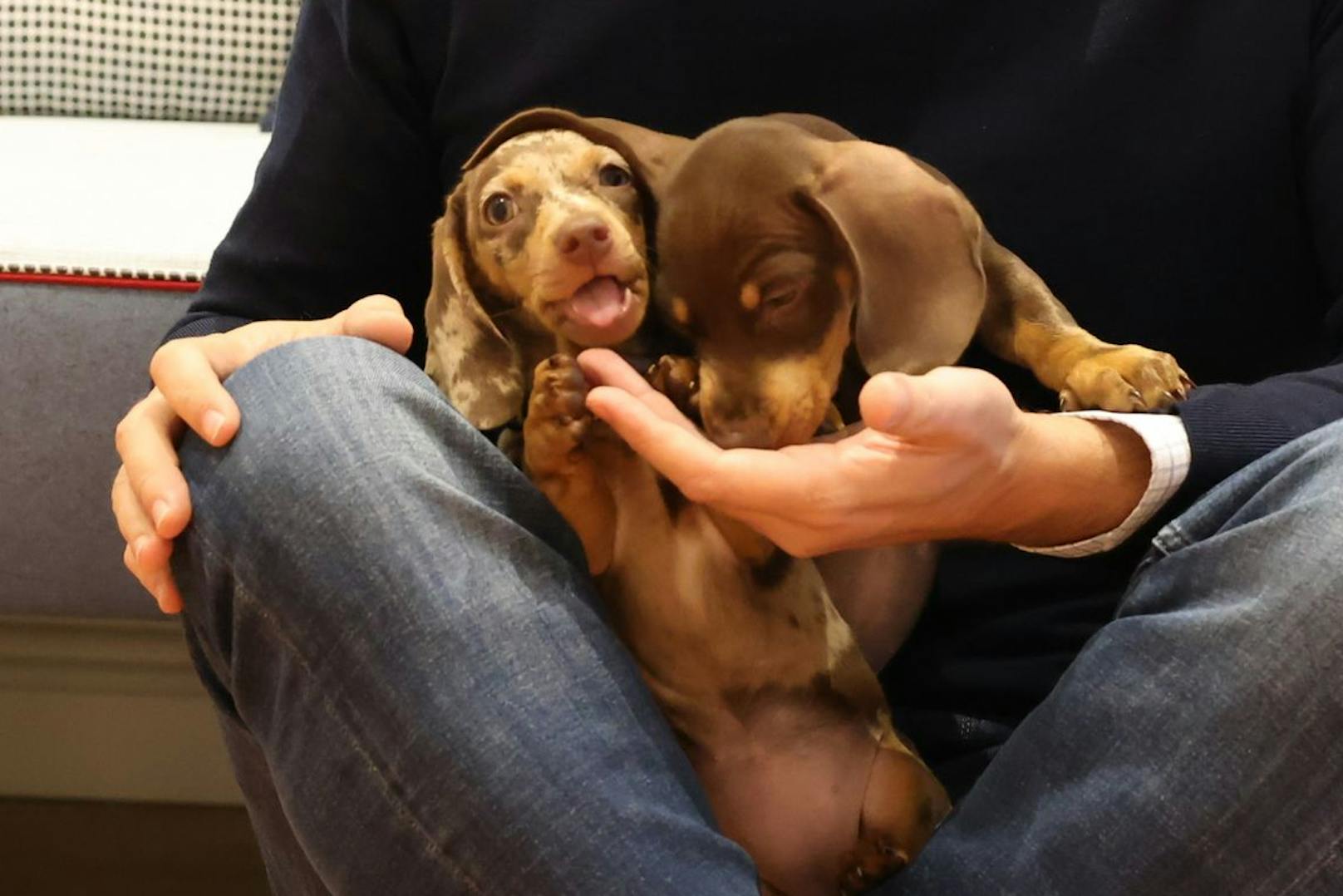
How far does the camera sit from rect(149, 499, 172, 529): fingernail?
80cm

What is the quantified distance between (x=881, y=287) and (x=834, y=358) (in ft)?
0.18

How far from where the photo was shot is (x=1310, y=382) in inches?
36.7

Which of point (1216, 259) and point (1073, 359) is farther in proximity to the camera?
point (1216, 259)

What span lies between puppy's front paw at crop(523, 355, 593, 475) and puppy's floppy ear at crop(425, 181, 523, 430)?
0.07 ft

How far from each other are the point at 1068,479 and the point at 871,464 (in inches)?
6.0

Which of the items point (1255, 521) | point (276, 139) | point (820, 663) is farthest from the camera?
point (276, 139)

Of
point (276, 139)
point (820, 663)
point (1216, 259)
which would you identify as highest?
point (1216, 259)

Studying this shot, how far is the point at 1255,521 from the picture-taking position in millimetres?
751

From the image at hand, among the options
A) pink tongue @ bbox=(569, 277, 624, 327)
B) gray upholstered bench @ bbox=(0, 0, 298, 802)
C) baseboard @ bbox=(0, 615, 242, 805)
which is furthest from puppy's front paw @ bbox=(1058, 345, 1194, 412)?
baseboard @ bbox=(0, 615, 242, 805)

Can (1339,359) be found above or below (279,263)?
above

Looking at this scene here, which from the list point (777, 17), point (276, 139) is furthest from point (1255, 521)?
point (276, 139)

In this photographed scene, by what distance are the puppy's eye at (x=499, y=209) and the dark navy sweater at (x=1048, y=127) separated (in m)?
0.24

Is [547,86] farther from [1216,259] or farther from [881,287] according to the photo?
[1216,259]

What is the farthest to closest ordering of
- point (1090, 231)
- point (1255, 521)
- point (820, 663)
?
point (1090, 231), point (820, 663), point (1255, 521)
